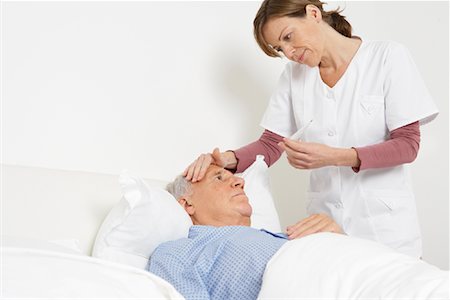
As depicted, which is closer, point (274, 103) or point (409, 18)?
point (274, 103)

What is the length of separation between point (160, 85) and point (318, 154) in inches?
30.1

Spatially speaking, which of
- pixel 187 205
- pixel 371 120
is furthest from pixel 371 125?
pixel 187 205

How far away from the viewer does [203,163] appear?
6.62 ft

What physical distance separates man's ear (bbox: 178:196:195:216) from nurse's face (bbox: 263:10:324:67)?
20.9 inches

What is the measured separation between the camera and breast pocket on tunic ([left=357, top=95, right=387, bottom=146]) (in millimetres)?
2018

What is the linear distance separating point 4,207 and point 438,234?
1.79 meters

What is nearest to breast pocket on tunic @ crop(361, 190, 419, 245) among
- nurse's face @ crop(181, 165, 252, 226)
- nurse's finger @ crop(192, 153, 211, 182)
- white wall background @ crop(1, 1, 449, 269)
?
nurse's face @ crop(181, 165, 252, 226)

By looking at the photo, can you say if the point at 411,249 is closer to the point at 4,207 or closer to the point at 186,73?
the point at 186,73

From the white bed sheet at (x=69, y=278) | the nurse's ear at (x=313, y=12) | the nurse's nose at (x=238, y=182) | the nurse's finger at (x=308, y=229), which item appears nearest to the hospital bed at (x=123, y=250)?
the white bed sheet at (x=69, y=278)

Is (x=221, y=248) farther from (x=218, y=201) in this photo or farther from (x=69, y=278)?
(x=69, y=278)

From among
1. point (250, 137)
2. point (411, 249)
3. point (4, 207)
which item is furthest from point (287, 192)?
point (4, 207)

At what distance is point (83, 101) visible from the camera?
7.28 feet

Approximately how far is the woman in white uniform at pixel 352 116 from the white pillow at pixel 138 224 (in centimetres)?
19

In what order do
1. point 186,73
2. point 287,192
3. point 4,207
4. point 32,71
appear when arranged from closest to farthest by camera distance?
point 4,207, point 32,71, point 186,73, point 287,192
